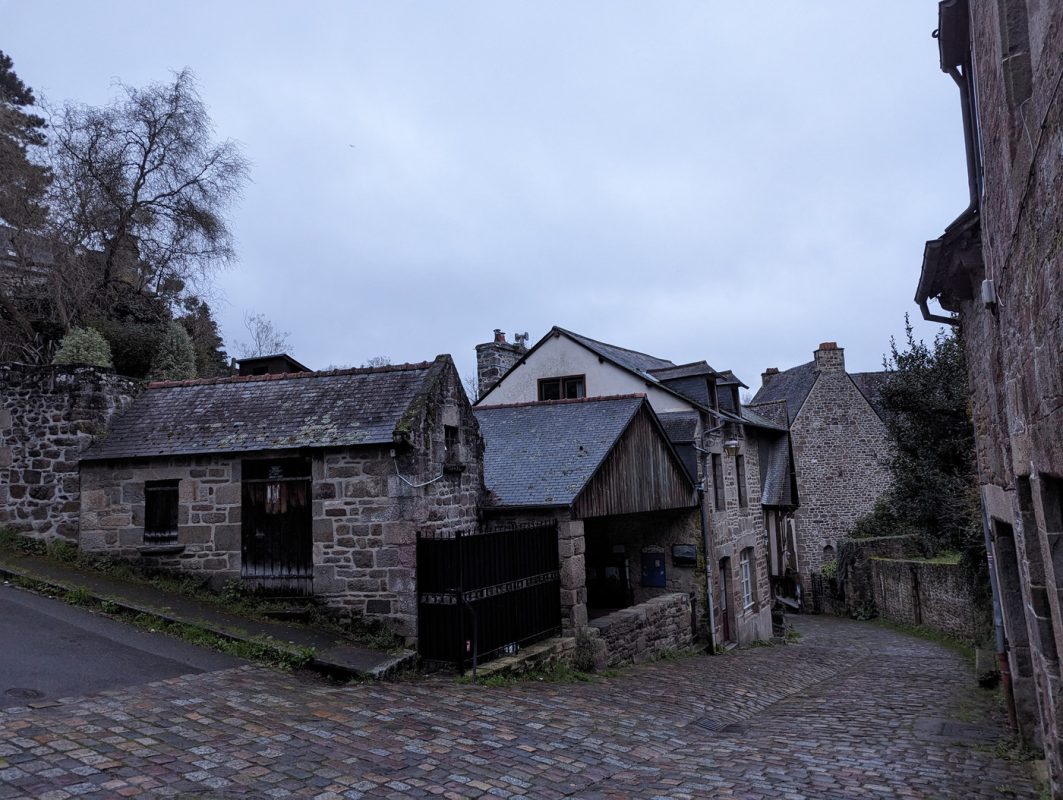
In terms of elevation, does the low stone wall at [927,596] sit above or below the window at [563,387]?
below

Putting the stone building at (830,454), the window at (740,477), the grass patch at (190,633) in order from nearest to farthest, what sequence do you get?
the grass patch at (190,633) → the window at (740,477) → the stone building at (830,454)

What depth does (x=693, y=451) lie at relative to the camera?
628 inches

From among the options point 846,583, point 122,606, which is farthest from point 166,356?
point 846,583

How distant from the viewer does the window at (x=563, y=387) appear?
729 inches

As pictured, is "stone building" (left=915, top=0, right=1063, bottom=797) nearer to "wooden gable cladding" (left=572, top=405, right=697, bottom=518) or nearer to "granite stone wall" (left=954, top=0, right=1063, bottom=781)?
"granite stone wall" (left=954, top=0, right=1063, bottom=781)

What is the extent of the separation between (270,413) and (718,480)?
10535 mm

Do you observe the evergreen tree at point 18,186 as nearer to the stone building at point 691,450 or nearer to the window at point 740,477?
the stone building at point 691,450

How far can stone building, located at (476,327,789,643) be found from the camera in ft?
51.3

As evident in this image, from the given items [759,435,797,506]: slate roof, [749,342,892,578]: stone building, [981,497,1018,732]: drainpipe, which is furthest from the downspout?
[749,342,892,578]: stone building

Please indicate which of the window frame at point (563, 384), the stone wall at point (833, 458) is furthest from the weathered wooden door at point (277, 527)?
the stone wall at point (833, 458)

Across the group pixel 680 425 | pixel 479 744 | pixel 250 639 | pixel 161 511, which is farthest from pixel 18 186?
pixel 479 744

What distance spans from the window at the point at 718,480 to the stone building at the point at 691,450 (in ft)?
0.09

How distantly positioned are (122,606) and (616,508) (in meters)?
7.30

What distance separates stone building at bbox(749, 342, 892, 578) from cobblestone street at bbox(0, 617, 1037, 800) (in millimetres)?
20223
